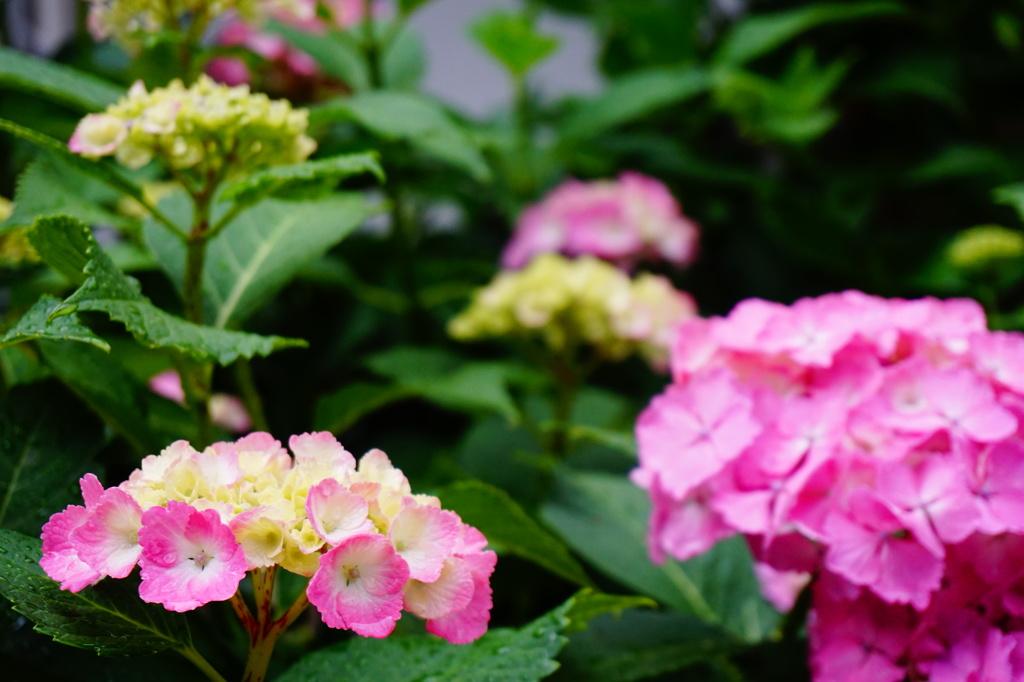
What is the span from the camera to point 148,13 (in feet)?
2.31

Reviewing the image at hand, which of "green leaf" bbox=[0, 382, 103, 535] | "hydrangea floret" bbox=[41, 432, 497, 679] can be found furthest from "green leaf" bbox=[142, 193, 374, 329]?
"hydrangea floret" bbox=[41, 432, 497, 679]

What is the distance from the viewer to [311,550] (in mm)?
334

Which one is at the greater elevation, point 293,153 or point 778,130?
point 293,153

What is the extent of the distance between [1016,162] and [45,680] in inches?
48.7

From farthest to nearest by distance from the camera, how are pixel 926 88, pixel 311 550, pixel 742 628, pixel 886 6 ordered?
1. pixel 926 88
2. pixel 886 6
3. pixel 742 628
4. pixel 311 550

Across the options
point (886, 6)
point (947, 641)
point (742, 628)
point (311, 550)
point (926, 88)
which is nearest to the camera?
point (311, 550)

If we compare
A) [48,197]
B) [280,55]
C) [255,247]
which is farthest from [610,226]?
[48,197]

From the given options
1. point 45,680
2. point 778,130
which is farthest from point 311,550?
point 778,130

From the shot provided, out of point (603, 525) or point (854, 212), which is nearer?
point (603, 525)

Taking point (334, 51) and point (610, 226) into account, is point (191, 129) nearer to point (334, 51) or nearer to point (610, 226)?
point (334, 51)

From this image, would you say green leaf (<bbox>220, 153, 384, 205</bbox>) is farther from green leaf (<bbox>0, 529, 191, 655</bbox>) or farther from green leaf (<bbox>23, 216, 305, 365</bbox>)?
green leaf (<bbox>0, 529, 191, 655</bbox>)

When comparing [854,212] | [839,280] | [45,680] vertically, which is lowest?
[839,280]

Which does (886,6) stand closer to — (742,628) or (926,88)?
(926,88)

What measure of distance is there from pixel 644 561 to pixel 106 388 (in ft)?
1.40
